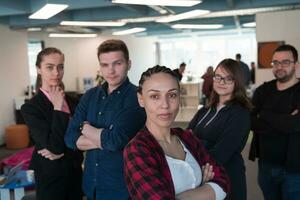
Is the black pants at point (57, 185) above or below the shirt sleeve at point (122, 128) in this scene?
below

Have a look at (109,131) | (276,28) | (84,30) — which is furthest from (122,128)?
(84,30)

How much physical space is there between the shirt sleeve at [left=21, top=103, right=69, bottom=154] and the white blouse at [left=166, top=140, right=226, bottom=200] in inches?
36.8

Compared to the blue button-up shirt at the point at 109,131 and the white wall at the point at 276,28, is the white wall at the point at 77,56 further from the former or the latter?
the blue button-up shirt at the point at 109,131

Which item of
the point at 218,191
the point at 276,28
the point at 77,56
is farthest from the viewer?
the point at 77,56

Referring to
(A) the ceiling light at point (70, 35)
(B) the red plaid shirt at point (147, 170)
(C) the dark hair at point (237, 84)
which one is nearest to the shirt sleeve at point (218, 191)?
(B) the red plaid shirt at point (147, 170)

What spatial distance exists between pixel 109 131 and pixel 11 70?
7615 millimetres

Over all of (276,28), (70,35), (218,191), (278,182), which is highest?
(70,35)

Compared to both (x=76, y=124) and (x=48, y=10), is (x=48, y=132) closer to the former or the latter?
(x=76, y=124)

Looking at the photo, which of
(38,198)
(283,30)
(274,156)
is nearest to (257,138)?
(274,156)

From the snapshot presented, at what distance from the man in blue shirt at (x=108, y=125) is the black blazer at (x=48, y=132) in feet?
0.45

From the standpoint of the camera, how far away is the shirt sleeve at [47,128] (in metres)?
2.17

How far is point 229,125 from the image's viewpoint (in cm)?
216

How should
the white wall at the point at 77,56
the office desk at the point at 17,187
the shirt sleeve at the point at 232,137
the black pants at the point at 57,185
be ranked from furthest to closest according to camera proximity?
the white wall at the point at 77,56
the office desk at the point at 17,187
the black pants at the point at 57,185
the shirt sleeve at the point at 232,137

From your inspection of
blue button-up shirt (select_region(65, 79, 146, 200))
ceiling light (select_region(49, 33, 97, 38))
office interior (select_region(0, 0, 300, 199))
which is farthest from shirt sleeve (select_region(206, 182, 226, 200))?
ceiling light (select_region(49, 33, 97, 38))
